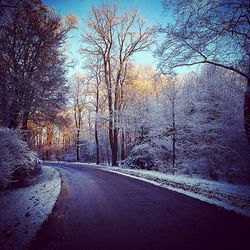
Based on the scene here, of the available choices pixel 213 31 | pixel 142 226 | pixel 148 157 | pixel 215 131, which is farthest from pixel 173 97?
pixel 142 226

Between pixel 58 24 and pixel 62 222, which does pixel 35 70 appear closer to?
pixel 58 24

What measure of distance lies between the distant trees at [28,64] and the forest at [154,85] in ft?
0.19

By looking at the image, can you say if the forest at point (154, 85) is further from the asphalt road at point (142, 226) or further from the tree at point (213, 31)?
the asphalt road at point (142, 226)

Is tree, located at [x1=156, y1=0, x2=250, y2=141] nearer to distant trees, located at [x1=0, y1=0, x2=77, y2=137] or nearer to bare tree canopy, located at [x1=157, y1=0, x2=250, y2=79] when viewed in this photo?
bare tree canopy, located at [x1=157, y1=0, x2=250, y2=79]

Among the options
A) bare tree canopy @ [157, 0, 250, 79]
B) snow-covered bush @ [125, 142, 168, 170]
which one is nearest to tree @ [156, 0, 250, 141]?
bare tree canopy @ [157, 0, 250, 79]

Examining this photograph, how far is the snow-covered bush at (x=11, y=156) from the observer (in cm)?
887

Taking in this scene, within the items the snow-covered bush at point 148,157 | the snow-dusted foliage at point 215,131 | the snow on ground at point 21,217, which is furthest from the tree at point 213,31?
the snow-covered bush at point 148,157

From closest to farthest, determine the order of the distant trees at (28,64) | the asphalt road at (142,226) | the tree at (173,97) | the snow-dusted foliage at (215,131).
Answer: the asphalt road at (142,226)
the distant trees at (28,64)
the snow-dusted foliage at (215,131)
the tree at (173,97)

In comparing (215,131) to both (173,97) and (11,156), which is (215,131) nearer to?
(173,97)

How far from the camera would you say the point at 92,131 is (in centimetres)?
4278

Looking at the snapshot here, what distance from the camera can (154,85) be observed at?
12.5 m

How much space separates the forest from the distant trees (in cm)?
6

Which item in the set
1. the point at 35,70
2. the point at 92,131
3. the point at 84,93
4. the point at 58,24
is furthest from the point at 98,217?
the point at 92,131

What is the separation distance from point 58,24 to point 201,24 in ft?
33.7
